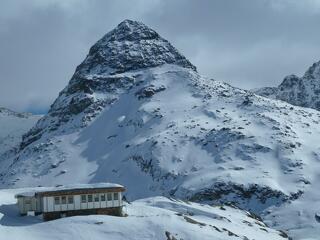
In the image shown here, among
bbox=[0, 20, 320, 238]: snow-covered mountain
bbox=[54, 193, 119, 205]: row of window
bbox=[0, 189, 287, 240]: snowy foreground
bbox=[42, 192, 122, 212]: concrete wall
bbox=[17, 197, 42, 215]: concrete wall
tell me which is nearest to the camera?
bbox=[0, 189, 287, 240]: snowy foreground

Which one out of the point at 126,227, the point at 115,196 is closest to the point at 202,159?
the point at 115,196

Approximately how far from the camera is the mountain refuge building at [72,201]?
2687 inches

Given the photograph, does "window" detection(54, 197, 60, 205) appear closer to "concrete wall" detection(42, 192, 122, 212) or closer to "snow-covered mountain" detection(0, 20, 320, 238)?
"concrete wall" detection(42, 192, 122, 212)

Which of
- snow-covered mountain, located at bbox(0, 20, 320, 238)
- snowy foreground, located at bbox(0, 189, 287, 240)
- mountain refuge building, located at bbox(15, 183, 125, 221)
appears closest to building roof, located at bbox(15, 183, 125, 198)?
mountain refuge building, located at bbox(15, 183, 125, 221)

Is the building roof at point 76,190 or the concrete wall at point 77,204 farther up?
the building roof at point 76,190

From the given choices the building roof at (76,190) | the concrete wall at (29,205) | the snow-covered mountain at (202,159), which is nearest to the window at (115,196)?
the building roof at (76,190)

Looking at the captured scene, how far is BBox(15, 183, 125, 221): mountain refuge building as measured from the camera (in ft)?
224

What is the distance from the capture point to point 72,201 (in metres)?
69.6

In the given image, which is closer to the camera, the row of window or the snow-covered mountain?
the row of window

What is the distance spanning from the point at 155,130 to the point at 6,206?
381ft

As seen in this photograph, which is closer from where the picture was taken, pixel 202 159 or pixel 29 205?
pixel 29 205

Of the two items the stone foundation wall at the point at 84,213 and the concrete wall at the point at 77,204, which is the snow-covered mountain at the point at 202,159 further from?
the concrete wall at the point at 77,204

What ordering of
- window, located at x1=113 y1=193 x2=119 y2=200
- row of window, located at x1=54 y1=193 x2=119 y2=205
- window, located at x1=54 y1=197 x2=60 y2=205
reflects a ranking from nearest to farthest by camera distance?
window, located at x1=54 y1=197 x2=60 y2=205 < row of window, located at x1=54 y1=193 x2=119 y2=205 < window, located at x1=113 y1=193 x2=119 y2=200

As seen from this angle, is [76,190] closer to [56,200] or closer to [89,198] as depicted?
[89,198]
